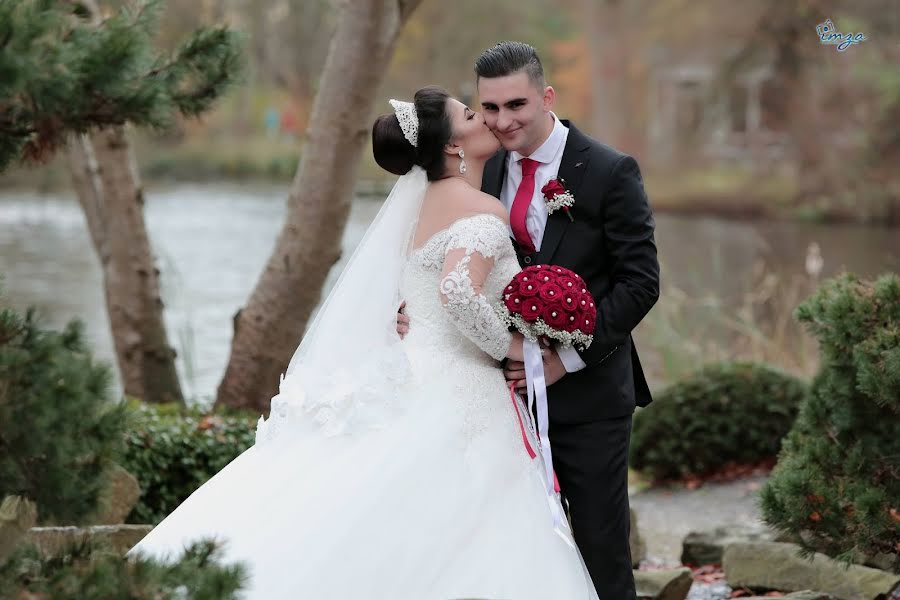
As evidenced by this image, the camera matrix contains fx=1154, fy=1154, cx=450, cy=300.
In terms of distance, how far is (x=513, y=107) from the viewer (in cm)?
356

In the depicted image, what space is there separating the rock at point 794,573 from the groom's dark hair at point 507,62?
2.17 m

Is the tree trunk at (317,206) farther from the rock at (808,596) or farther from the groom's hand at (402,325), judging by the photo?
the rock at (808,596)

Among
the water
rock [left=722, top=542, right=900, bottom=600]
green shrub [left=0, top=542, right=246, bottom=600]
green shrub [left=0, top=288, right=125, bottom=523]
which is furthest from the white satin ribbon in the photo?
the water

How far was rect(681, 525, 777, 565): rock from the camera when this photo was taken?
217 inches

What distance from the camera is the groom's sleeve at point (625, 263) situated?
352 centimetres

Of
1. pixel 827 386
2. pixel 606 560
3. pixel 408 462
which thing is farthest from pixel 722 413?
pixel 408 462

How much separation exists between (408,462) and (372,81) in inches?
120

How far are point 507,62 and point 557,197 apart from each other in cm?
44

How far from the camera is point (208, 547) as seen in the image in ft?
7.15

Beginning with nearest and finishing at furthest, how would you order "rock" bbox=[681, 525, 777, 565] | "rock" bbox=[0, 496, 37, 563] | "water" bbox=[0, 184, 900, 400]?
"rock" bbox=[0, 496, 37, 563] < "rock" bbox=[681, 525, 777, 565] < "water" bbox=[0, 184, 900, 400]

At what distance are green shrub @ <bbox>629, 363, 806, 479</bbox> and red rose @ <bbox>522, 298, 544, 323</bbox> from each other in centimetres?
404

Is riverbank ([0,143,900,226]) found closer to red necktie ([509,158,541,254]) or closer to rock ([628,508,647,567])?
rock ([628,508,647,567])

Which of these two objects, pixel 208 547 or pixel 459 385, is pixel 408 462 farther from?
pixel 208 547

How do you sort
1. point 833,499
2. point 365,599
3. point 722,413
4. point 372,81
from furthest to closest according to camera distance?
point 722,413 → point 372,81 → point 833,499 → point 365,599
